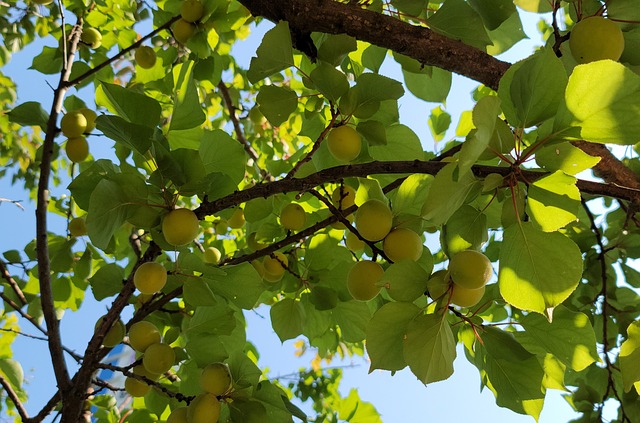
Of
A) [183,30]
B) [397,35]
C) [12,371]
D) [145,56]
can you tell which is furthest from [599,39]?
[12,371]

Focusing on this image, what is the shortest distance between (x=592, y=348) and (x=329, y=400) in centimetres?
217

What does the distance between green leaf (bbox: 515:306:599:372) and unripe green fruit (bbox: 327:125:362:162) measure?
1.56 ft

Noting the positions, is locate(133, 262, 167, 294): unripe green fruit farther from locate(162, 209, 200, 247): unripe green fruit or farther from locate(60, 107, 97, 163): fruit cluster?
locate(60, 107, 97, 163): fruit cluster

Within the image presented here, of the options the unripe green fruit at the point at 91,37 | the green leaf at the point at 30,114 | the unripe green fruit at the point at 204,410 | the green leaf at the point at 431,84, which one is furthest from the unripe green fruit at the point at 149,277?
the unripe green fruit at the point at 91,37

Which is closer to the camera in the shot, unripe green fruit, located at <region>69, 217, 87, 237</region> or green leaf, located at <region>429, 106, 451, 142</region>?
unripe green fruit, located at <region>69, 217, 87, 237</region>

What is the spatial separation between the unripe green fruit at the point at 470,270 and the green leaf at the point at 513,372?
0.56 feet

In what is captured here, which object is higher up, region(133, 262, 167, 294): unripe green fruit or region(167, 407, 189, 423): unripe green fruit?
region(133, 262, 167, 294): unripe green fruit

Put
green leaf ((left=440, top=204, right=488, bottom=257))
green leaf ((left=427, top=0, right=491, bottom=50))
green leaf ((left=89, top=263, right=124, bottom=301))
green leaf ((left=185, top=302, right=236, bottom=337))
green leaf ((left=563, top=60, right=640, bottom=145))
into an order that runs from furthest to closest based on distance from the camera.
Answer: green leaf ((left=89, top=263, right=124, bottom=301)) → green leaf ((left=185, top=302, right=236, bottom=337)) → green leaf ((left=427, top=0, right=491, bottom=50)) → green leaf ((left=440, top=204, right=488, bottom=257)) → green leaf ((left=563, top=60, right=640, bottom=145))

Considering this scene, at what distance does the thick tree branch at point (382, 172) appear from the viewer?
783mm

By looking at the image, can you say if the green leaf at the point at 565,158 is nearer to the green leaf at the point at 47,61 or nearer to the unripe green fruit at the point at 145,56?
the unripe green fruit at the point at 145,56

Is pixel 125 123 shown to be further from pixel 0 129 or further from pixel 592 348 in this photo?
pixel 0 129

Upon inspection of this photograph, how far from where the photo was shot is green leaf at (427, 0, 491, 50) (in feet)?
3.70

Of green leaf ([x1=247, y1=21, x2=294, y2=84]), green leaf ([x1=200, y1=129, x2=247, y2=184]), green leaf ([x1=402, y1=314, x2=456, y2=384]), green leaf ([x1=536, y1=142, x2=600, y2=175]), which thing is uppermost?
green leaf ([x1=247, y1=21, x2=294, y2=84])

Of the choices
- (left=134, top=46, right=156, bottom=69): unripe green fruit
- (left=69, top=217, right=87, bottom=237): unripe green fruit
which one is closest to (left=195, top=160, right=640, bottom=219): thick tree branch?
(left=69, top=217, right=87, bottom=237): unripe green fruit
